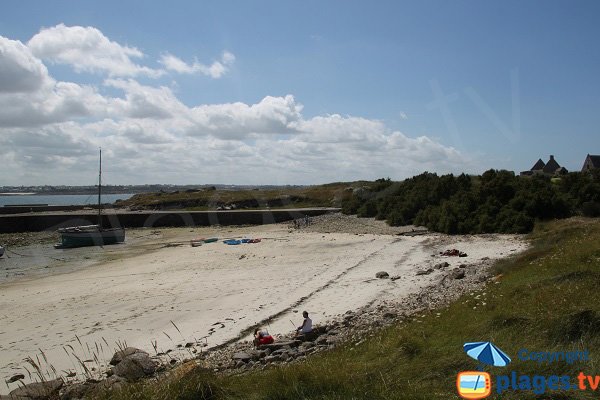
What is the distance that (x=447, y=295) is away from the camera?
13.4m

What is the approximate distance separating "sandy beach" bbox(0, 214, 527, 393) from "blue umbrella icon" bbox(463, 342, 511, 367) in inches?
237

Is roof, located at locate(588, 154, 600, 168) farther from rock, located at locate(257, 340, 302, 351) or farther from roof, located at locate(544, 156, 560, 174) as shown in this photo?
rock, located at locate(257, 340, 302, 351)

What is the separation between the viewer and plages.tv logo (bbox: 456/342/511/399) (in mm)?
5480

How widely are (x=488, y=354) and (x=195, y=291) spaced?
1368 centimetres

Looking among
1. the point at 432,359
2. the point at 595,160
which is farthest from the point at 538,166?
the point at 432,359

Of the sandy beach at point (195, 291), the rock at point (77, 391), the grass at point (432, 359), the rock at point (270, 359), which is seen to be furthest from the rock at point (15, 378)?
the rock at point (270, 359)

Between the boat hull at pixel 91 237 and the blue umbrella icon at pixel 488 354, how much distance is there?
42.9 m

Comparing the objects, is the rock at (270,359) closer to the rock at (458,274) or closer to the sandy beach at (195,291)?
the sandy beach at (195,291)

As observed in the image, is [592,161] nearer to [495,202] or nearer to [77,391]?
[495,202]

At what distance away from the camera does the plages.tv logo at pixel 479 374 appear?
5.48 metres

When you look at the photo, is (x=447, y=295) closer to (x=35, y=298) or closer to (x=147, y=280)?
(x=147, y=280)

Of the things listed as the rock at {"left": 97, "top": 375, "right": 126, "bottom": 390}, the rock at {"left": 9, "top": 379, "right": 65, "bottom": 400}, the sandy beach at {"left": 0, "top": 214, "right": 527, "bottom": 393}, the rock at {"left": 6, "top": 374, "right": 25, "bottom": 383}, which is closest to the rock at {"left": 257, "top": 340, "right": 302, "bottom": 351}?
the sandy beach at {"left": 0, "top": 214, "right": 527, "bottom": 393}

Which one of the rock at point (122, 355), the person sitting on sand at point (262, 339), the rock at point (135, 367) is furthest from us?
the person sitting on sand at point (262, 339)

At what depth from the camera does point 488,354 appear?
6078 mm
